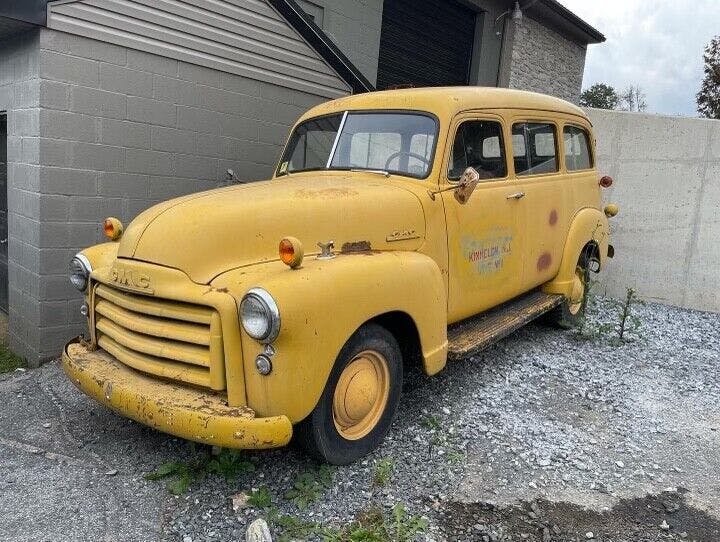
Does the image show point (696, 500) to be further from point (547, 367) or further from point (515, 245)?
point (515, 245)

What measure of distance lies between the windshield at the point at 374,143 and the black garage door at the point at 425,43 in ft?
18.4

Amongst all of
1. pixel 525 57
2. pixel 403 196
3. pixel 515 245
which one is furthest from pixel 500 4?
pixel 403 196

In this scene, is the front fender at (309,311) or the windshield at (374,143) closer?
the front fender at (309,311)

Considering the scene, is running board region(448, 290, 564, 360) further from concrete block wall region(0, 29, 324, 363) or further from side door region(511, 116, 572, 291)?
concrete block wall region(0, 29, 324, 363)

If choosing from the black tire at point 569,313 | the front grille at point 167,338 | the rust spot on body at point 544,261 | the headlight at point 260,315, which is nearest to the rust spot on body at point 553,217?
the rust spot on body at point 544,261

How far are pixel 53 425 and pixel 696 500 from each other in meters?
3.65

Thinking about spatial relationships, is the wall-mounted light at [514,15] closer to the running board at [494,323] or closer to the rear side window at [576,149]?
the rear side window at [576,149]

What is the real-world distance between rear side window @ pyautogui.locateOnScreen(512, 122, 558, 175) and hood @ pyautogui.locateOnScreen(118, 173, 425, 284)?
4.64 feet

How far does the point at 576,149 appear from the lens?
217 inches

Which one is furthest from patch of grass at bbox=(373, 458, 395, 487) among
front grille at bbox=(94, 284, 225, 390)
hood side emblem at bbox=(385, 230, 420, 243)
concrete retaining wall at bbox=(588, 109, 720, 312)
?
concrete retaining wall at bbox=(588, 109, 720, 312)

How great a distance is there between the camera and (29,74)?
424 centimetres

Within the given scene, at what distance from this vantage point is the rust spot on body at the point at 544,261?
487 cm

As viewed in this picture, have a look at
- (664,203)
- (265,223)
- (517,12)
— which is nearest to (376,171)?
(265,223)

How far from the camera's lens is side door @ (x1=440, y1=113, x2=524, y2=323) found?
151 inches
